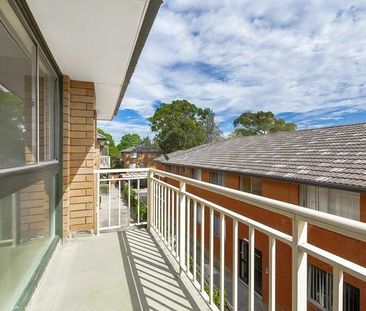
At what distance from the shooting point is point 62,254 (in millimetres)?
2891

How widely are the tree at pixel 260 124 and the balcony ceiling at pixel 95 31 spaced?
1571 inches

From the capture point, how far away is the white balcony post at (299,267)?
932mm

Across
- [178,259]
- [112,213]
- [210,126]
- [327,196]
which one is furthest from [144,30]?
[210,126]

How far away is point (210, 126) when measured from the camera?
42406 mm

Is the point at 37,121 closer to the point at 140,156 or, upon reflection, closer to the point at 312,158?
the point at 312,158

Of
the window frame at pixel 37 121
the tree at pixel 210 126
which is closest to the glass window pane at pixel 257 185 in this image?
the window frame at pixel 37 121

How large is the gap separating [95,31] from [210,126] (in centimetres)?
4082

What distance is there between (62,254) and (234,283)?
7.18ft

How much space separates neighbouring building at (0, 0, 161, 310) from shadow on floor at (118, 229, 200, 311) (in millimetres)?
765

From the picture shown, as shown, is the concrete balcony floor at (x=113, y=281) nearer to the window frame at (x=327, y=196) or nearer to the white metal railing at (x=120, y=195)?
the white metal railing at (x=120, y=195)

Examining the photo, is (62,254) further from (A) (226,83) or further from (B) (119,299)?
(A) (226,83)

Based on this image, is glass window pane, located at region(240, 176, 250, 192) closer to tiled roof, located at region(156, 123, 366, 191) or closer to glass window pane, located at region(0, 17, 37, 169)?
tiled roof, located at region(156, 123, 366, 191)

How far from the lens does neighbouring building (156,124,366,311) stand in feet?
19.8

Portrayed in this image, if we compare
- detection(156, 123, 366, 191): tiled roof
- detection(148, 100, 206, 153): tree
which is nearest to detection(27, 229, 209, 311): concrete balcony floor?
detection(156, 123, 366, 191): tiled roof
